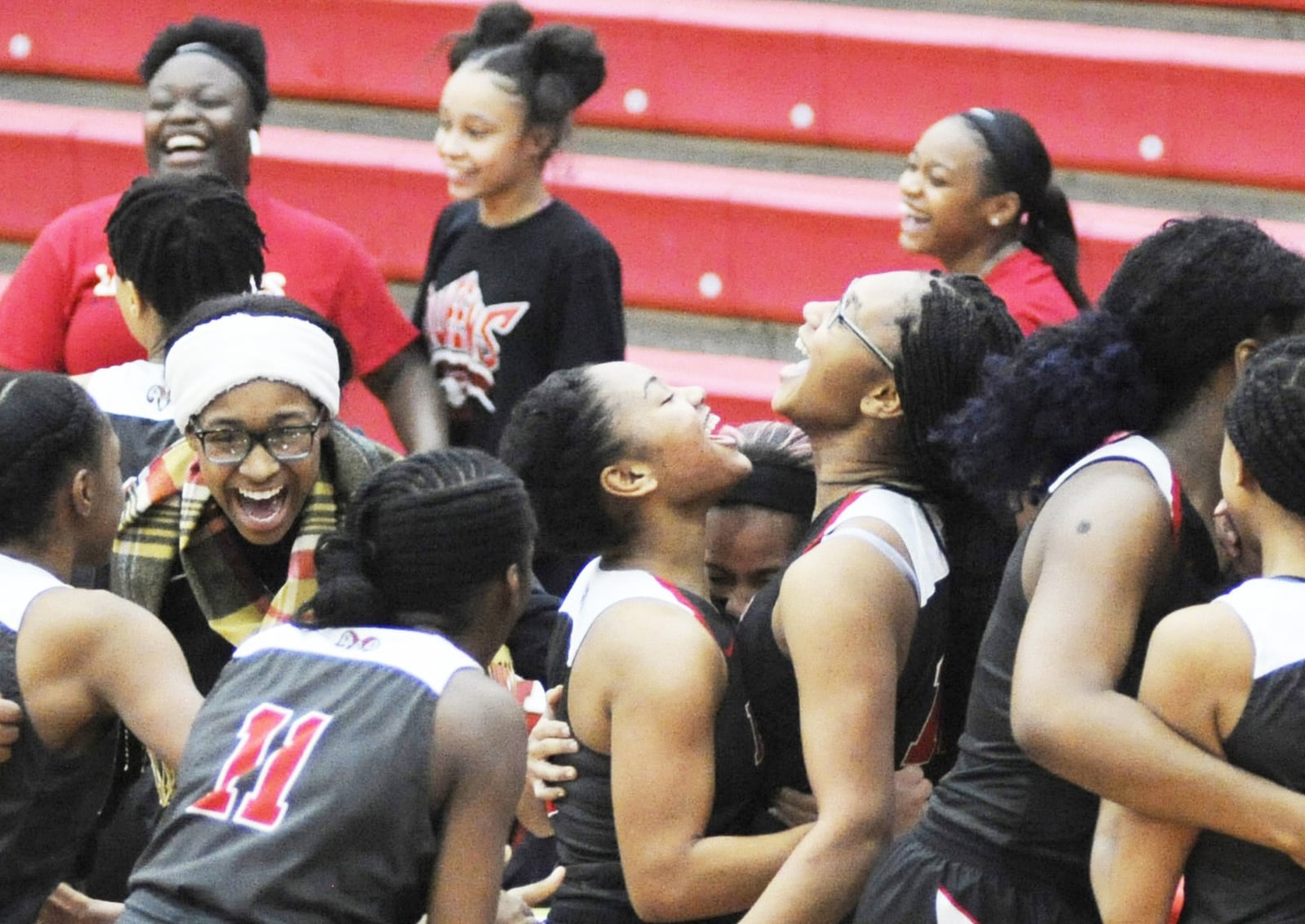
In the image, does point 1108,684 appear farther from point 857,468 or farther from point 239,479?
point 239,479

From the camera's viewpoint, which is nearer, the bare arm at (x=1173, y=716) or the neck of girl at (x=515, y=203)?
the bare arm at (x=1173, y=716)

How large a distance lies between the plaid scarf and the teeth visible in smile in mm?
1283

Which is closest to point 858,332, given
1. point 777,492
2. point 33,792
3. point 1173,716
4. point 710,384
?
point 777,492

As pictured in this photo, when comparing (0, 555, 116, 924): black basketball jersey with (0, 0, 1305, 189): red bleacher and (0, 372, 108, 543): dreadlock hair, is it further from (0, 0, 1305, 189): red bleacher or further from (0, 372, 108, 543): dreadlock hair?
(0, 0, 1305, 189): red bleacher

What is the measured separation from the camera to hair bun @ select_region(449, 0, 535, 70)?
456 cm

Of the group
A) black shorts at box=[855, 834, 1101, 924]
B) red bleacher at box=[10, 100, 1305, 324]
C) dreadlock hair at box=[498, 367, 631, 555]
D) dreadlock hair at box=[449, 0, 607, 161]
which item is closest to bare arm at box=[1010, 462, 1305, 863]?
black shorts at box=[855, 834, 1101, 924]

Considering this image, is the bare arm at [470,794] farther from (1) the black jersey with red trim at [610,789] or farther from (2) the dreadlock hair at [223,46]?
(2) the dreadlock hair at [223,46]

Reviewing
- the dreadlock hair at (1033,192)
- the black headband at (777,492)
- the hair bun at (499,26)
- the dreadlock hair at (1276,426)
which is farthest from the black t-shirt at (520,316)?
the dreadlock hair at (1276,426)

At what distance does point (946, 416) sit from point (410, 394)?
5.76ft

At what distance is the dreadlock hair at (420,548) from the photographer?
238cm

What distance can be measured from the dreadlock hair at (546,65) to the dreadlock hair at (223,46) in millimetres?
479

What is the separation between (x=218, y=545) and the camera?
9.82 feet

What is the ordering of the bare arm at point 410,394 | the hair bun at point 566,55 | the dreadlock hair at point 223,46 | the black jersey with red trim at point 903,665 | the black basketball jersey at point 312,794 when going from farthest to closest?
the hair bun at point 566,55
the dreadlock hair at point 223,46
the bare arm at point 410,394
the black jersey with red trim at point 903,665
the black basketball jersey at point 312,794

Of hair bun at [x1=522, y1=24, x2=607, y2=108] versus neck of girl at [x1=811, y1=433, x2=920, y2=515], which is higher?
hair bun at [x1=522, y1=24, x2=607, y2=108]
